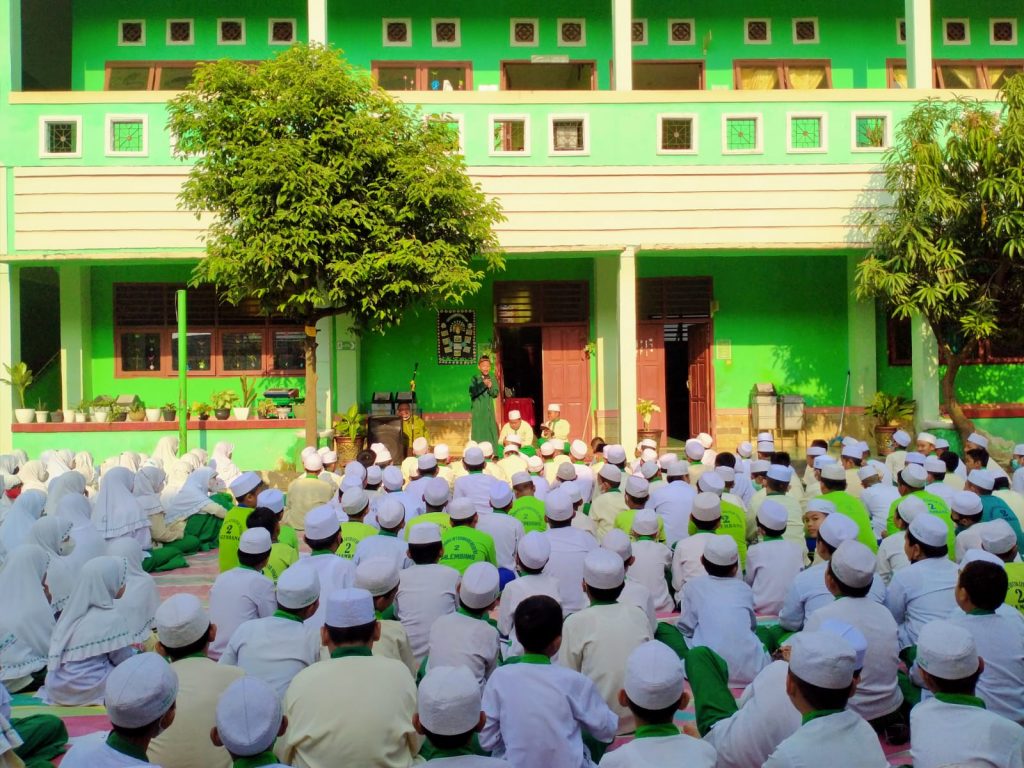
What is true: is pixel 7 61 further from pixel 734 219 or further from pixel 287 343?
pixel 734 219

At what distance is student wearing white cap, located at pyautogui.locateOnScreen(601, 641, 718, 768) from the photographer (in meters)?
2.73

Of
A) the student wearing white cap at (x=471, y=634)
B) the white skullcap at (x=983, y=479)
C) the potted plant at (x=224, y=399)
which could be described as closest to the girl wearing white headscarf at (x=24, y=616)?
the student wearing white cap at (x=471, y=634)

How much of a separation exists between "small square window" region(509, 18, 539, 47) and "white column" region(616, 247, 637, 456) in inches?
167

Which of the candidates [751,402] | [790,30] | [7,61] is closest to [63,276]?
[7,61]

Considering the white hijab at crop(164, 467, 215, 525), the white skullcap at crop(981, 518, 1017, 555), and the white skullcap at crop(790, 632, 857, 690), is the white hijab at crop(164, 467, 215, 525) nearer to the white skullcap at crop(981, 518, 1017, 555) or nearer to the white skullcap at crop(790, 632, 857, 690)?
the white skullcap at crop(981, 518, 1017, 555)

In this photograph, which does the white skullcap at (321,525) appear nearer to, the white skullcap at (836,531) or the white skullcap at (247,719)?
the white skullcap at (247,719)

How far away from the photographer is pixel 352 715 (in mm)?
3223

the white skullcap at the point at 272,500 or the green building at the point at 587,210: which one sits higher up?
the green building at the point at 587,210

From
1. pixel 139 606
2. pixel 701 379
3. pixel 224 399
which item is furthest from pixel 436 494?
pixel 701 379

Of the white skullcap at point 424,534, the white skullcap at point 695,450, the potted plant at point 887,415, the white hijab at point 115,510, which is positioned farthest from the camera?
the potted plant at point 887,415

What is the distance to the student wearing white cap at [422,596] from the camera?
16.0 ft

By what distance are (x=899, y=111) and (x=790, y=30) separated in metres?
2.88

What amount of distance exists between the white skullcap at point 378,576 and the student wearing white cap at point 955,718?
2.29 metres

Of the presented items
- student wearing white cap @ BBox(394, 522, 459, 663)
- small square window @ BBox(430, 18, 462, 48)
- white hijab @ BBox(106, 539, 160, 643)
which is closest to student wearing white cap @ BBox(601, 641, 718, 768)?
student wearing white cap @ BBox(394, 522, 459, 663)
